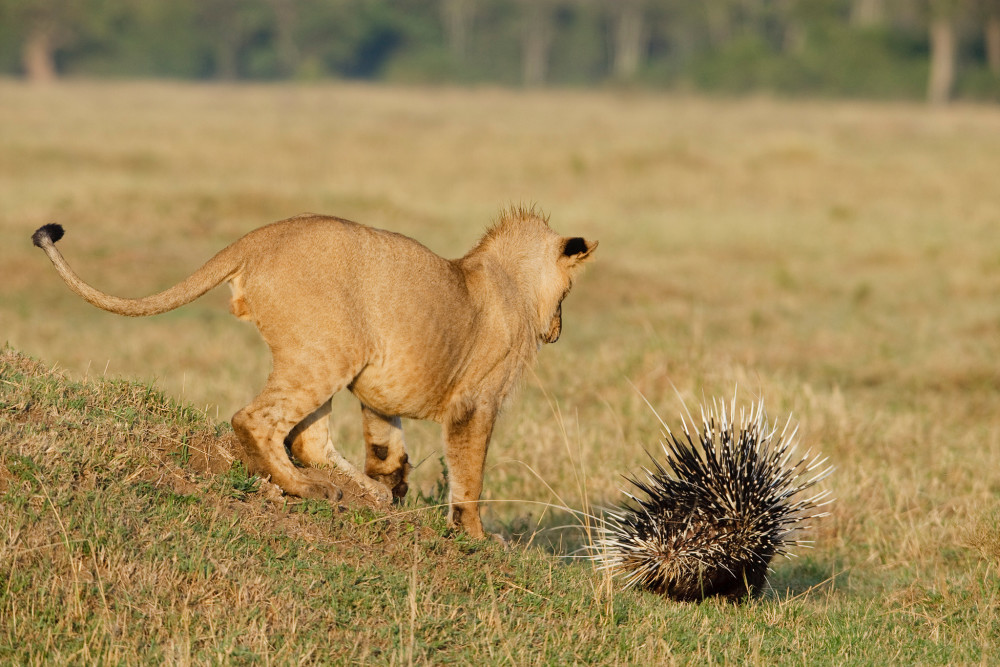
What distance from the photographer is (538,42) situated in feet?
332

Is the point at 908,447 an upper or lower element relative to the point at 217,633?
lower

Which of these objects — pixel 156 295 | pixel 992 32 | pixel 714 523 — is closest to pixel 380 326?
pixel 156 295

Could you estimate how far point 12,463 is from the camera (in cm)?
432

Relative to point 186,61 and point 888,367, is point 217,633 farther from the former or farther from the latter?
point 186,61

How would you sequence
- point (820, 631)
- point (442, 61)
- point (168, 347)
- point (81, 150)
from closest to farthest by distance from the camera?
point (820, 631) → point (168, 347) → point (81, 150) → point (442, 61)

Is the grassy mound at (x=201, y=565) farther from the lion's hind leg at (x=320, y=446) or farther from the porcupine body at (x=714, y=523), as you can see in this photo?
the porcupine body at (x=714, y=523)

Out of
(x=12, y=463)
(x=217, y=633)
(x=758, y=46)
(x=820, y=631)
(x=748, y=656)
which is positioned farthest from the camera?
(x=758, y=46)

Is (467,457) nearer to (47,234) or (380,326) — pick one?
(380,326)

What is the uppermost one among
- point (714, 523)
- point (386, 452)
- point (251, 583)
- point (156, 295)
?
point (156, 295)

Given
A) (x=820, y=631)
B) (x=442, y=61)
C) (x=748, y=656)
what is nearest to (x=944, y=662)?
(x=820, y=631)

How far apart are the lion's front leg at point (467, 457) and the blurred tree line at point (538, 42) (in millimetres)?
61185

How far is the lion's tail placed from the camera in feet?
14.8

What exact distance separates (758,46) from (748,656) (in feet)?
238

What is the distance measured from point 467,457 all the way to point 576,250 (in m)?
1.09
